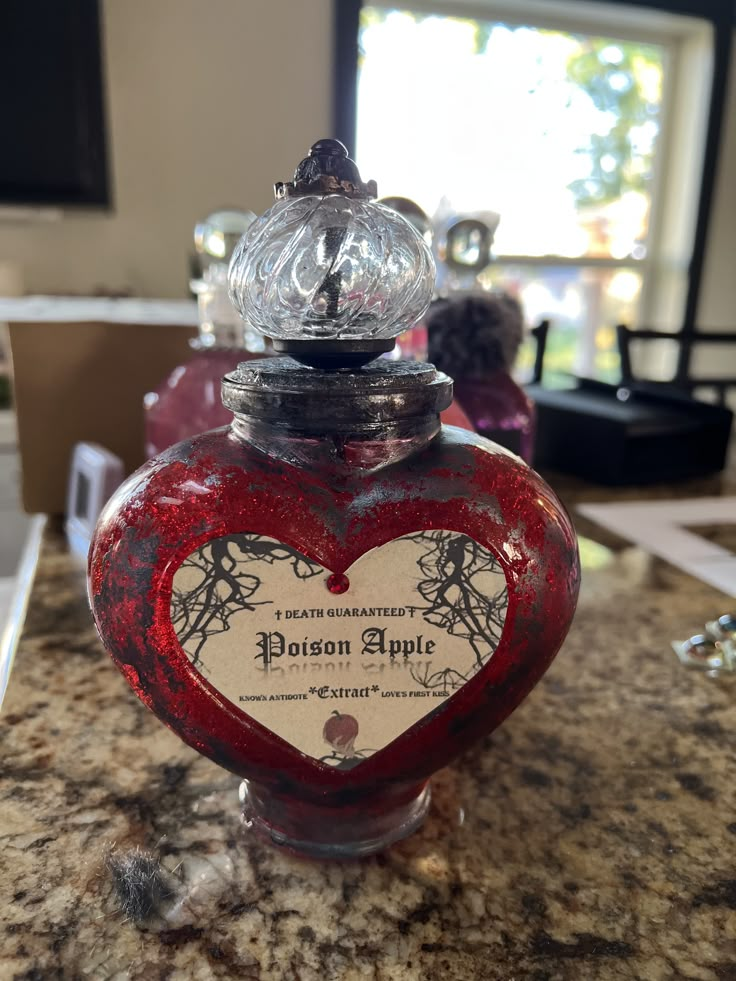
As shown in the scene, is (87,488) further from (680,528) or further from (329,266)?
(680,528)

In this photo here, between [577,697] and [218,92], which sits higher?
[218,92]

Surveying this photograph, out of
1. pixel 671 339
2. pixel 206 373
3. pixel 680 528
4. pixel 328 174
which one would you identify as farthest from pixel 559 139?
pixel 328 174

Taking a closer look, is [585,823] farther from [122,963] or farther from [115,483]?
[115,483]

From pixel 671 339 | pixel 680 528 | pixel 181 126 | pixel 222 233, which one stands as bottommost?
pixel 680 528

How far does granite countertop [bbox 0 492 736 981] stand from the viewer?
311 mm

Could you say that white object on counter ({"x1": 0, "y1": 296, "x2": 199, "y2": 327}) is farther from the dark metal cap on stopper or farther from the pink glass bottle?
the dark metal cap on stopper

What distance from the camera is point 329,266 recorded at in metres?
0.31

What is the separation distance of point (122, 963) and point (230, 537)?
0.58 feet

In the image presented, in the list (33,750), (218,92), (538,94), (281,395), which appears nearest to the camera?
(281,395)

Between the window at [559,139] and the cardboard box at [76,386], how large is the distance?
1.72 meters

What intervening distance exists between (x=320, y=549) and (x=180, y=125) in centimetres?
218

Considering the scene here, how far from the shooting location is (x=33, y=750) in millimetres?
443

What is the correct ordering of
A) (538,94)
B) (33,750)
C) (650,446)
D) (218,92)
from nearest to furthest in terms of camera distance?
(33,750) < (650,446) < (218,92) < (538,94)

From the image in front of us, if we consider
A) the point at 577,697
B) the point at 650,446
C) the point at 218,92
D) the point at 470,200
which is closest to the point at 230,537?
the point at 577,697
